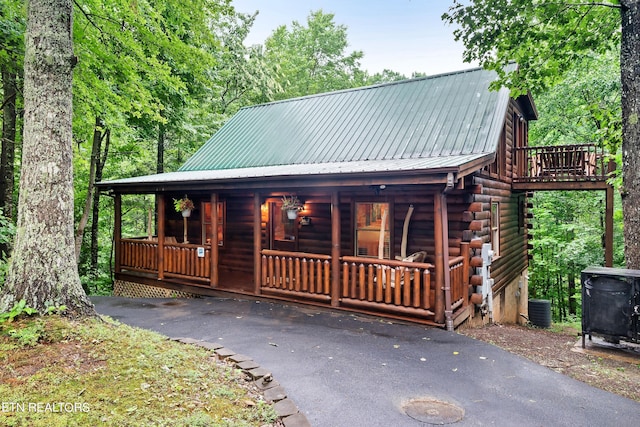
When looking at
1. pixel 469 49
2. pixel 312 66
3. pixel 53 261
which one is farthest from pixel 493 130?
pixel 312 66

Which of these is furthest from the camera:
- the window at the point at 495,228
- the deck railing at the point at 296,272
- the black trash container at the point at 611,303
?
the window at the point at 495,228

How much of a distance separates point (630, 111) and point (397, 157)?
13.9 feet

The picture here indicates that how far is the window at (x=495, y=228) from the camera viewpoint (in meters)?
9.70

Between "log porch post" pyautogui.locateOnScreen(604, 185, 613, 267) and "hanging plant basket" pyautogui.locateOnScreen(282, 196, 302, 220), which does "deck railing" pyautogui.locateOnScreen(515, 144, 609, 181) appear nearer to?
"log porch post" pyautogui.locateOnScreen(604, 185, 613, 267)

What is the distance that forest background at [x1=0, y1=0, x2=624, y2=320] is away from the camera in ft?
23.9

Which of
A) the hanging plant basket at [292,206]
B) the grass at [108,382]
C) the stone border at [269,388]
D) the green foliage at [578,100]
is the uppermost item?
the green foliage at [578,100]

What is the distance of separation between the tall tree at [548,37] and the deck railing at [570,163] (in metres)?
3.65

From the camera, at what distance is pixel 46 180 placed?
13.9ft

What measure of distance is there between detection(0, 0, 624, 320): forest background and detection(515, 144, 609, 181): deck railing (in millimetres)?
683

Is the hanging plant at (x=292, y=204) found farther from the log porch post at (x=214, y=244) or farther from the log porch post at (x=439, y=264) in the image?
the log porch post at (x=439, y=264)

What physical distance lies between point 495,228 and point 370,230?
3.53m

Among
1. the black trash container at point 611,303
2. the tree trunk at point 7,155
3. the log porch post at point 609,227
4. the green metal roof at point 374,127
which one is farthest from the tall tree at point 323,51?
the black trash container at point 611,303

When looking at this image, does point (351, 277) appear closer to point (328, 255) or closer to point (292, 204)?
point (328, 255)

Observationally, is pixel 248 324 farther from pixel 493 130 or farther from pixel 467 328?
pixel 493 130
